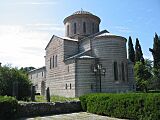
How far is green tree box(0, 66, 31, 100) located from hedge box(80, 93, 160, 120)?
334 inches

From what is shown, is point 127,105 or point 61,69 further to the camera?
point 61,69

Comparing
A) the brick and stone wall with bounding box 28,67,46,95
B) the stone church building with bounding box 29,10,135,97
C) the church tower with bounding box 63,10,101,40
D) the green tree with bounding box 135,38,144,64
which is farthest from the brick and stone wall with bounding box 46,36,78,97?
the green tree with bounding box 135,38,144,64

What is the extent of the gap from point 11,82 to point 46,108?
8.01 meters

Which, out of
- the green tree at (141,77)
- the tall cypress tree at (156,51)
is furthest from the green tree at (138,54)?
the tall cypress tree at (156,51)

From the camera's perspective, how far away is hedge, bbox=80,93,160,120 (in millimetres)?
10578

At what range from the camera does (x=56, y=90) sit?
104ft

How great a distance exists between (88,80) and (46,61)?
37.2ft

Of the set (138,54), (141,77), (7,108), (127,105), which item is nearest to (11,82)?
(7,108)

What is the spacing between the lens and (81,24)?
111 ft

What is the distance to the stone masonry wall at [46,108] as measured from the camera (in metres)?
14.0

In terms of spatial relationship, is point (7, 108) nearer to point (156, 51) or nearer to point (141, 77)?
point (141, 77)

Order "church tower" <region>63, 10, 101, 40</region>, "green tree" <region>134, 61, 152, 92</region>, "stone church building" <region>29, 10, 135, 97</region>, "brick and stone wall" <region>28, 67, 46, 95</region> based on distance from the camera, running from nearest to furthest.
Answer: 1. "stone church building" <region>29, 10, 135, 97</region>
2. "church tower" <region>63, 10, 101, 40</region>
3. "brick and stone wall" <region>28, 67, 46, 95</region>
4. "green tree" <region>134, 61, 152, 92</region>

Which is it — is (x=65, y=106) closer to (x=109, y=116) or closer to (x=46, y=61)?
(x=109, y=116)

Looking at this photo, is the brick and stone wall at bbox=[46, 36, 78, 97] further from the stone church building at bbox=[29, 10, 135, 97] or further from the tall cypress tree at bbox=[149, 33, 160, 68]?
the tall cypress tree at bbox=[149, 33, 160, 68]
